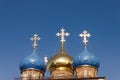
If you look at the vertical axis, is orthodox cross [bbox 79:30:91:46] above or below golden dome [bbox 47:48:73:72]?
above

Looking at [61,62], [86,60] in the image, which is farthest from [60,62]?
[86,60]

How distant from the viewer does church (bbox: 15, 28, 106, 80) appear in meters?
25.7

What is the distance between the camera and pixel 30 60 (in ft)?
87.2

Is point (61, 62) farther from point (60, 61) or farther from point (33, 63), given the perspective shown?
point (33, 63)

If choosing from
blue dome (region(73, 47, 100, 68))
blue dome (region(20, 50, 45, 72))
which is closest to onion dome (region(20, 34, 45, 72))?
blue dome (region(20, 50, 45, 72))

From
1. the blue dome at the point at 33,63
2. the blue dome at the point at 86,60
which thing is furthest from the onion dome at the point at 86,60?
the blue dome at the point at 33,63

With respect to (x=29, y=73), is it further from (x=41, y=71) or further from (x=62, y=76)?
(x=62, y=76)

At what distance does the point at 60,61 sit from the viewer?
2670cm

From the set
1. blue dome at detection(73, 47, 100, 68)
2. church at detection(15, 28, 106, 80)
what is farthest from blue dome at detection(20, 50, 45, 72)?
blue dome at detection(73, 47, 100, 68)

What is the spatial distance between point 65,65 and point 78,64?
1.21m

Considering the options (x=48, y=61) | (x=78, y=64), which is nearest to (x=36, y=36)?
(x=48, y=61)

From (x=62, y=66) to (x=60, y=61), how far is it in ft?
1.08

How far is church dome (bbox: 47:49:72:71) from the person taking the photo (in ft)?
87.6

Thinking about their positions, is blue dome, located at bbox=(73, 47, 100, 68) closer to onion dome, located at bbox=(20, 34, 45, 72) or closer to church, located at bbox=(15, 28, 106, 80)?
church, located at bbox=(15, 28, 106, 80)
